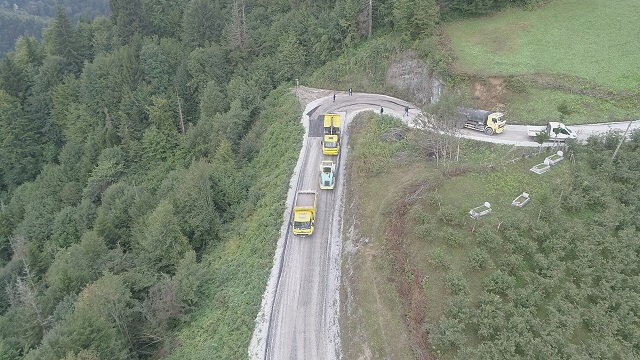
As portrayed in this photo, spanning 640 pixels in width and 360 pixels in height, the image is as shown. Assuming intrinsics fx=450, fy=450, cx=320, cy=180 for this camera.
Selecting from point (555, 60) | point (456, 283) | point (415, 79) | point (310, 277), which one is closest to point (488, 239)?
point (456, 283)

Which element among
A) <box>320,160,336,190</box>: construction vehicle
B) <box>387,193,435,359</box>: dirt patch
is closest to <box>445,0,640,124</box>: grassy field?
<box>320,160,336,190</box>: construction vehicle

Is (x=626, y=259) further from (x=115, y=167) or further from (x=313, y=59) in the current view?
(x=115, y=167)

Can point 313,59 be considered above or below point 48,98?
above

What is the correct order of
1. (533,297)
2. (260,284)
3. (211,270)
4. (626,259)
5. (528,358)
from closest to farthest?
1. (528,358)
2. (533,297)
3. (626,259)
4. (260,284)
5. (211,270)

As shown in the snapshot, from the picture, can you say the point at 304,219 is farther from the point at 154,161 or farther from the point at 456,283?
the point at 154,161

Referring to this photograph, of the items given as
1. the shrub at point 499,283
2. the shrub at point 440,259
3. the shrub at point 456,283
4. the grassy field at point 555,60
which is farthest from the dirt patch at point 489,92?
the shrub at point 456,283

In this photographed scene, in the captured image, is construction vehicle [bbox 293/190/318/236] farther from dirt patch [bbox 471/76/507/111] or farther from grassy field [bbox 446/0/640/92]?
grassy field [bbox 446/0/640/92]

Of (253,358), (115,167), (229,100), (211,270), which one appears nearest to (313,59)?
(229,100)
